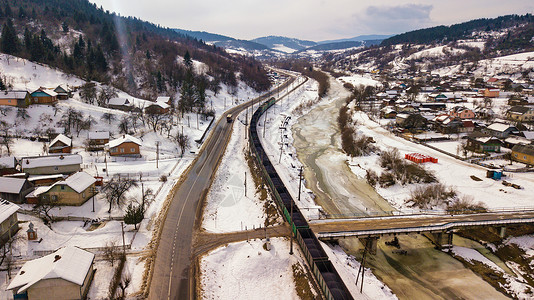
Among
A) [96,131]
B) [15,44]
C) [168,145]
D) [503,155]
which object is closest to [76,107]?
[96,131]

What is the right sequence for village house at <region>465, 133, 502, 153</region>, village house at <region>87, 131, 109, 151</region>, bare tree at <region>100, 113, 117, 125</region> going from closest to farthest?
1. village house at <region>87, 131, 109, 151</region>
2. village house at <region>465, 133, 502, 153</region>
3. bare tree at <region>100, 113, 117, 125</region>

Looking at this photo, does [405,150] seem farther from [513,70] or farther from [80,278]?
[513,70]

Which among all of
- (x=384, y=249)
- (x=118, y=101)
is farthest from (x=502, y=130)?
(x=118, y=101)

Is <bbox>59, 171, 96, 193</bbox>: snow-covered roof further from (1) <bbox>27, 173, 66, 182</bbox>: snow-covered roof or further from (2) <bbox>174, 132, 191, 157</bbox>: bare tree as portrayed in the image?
(2) <bbox>174, 132, 191, 157</bbox>: bare tree

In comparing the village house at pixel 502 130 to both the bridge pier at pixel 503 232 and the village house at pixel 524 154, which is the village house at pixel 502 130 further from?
the bridge pier at pixel 503 232

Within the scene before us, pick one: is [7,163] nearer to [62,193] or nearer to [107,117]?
[62,193]

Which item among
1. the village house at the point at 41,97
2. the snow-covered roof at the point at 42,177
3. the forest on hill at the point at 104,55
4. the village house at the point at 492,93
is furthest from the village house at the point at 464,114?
the village house at the point at 41,97

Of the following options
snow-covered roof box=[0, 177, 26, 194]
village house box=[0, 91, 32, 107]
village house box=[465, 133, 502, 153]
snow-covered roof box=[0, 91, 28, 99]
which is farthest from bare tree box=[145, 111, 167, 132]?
village house box=[465, 133, 502, 153]
